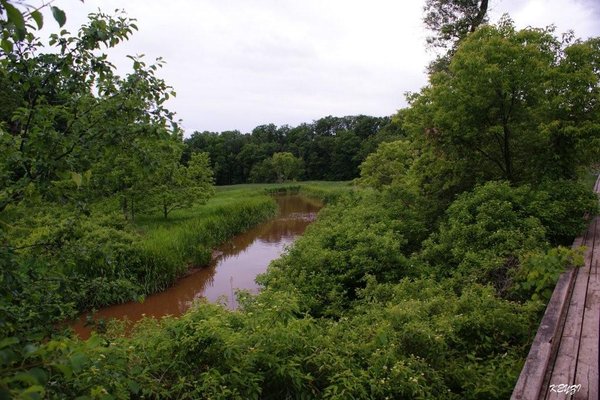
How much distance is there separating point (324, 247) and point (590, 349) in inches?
224

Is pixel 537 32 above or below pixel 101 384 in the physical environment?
above

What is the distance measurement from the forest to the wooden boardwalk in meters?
0.31

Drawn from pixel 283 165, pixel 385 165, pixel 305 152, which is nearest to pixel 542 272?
pixel 385 165

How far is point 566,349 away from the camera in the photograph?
129 inches

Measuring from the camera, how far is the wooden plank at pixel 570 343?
287cm

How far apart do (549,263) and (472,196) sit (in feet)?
11.3

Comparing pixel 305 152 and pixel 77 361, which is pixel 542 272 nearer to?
pixel 77 361

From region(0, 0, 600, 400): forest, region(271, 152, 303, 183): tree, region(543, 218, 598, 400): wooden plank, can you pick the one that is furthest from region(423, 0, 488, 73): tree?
region(271, 152, 303, 183): tree

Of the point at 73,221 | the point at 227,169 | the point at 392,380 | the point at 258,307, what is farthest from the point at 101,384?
the point at 227,169

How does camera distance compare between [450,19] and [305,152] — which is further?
[305,152]

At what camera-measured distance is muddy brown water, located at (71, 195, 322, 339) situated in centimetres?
930

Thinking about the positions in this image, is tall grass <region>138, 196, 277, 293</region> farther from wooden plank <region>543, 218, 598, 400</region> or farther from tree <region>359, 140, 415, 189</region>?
wooden plank <region>543, 218, 598, 400</region>

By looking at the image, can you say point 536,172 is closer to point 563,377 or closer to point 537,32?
point 537,32

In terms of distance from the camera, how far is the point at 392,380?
134 inches
